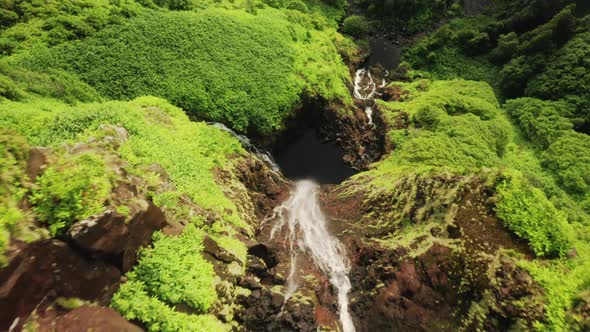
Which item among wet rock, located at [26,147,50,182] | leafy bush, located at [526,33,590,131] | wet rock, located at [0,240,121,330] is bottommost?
wet rock, located at [0,240,121,330]

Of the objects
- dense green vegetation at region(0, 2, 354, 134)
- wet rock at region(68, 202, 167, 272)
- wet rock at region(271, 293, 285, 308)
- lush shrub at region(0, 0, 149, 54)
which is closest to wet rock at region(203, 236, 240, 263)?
wet rock at region(271, 293, 285, 308)

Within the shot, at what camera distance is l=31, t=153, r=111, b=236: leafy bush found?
401 inches

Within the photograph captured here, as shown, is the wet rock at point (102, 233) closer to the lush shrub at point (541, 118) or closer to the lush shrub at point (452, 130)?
the lush shrub at point (452, 130)

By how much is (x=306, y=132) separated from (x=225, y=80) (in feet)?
32.7

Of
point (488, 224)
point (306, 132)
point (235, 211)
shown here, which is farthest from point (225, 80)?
point (488, 224)

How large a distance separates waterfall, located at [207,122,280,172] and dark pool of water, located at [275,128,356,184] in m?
1.35

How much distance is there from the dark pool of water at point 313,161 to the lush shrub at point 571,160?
19.4m

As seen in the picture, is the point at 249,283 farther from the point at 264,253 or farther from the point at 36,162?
the point at 36,162

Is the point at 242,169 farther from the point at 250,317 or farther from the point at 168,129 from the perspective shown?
the point at 250,317

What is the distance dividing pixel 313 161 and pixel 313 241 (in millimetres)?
11866

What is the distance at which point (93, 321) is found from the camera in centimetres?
984

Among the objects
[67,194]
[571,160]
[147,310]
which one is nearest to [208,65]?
[67,194]

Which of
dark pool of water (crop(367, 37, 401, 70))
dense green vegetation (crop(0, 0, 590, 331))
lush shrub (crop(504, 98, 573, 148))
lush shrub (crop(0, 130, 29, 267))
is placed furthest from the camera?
dark pool of water (crop(367, 37, 401, 70))

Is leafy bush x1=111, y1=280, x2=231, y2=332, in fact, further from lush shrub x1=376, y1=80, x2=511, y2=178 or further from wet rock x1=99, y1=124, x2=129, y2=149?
lush shrub x1=376, y1=80, x2=511, y2=178
